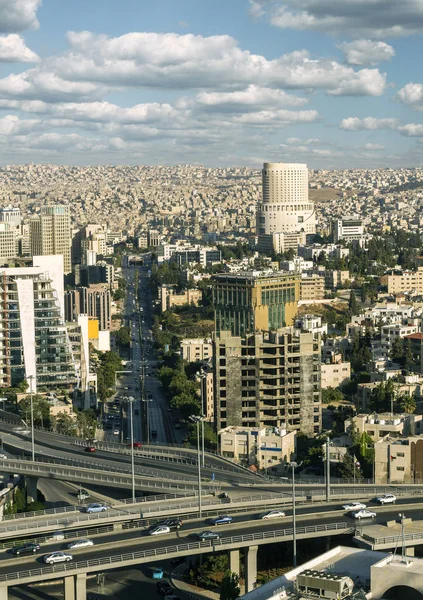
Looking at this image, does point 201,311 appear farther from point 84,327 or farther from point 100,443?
point 100,443

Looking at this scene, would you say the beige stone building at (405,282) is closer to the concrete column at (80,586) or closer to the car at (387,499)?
the car at (387,499)

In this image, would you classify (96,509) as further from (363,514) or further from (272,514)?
(363,514)

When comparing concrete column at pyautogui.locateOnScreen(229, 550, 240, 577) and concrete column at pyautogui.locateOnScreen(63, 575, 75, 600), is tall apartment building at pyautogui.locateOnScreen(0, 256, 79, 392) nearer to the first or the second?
concrete column at pyautogui.locateOnScreen(229, 550, 240, 577)

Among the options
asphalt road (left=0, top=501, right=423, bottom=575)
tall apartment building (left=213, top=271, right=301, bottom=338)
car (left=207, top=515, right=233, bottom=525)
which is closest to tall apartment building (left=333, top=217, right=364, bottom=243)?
tall apartment building (left=213, top=271, right=301, bottom=338)

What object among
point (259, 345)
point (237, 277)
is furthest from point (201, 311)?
point (259, 345)

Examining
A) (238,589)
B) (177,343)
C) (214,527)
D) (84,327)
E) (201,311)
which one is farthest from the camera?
(201,311)

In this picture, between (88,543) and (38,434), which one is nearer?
(88,543)
